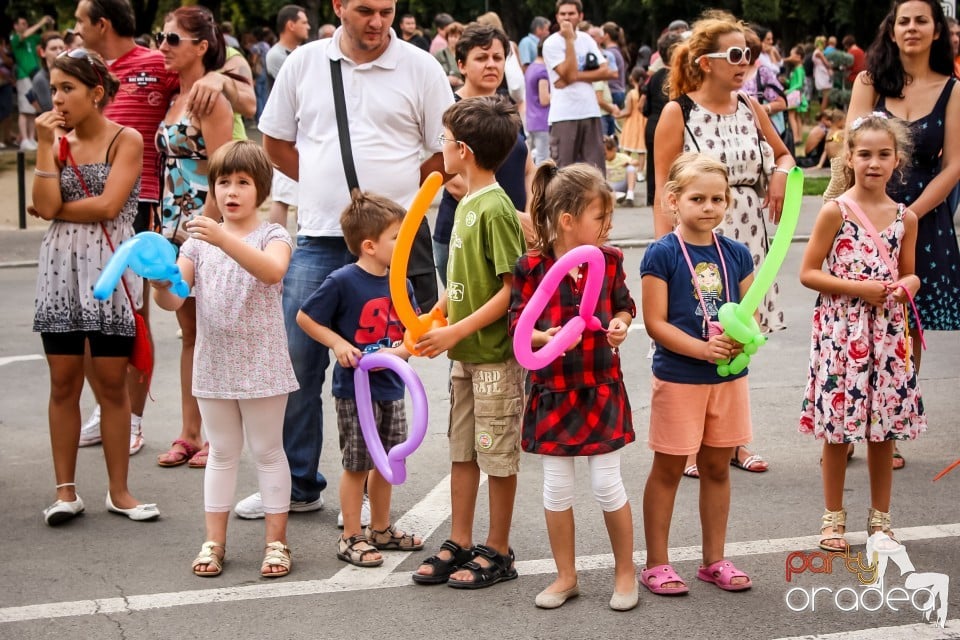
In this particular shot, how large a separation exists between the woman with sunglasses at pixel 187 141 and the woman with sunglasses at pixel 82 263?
52 centimetres

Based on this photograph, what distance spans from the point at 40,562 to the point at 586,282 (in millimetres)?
2490

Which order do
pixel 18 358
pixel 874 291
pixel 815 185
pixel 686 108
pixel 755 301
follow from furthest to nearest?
pixel 815 185, pixel 18 358, pixel 686 108, pixel 874 291, pixel 755 301

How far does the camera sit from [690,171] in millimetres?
4410

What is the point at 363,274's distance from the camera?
4.80 m

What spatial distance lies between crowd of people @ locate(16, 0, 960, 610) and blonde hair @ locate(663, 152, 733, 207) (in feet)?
0.03

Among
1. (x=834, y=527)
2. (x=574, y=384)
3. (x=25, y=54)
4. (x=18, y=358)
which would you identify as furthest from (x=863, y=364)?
(x=25, y=54)

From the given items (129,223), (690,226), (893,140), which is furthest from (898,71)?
(129,223)

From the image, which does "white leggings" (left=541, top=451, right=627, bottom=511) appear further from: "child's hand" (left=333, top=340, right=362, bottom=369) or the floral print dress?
the floral print dress

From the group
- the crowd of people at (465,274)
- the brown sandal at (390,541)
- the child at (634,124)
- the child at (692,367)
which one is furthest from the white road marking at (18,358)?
the child at (634,124)

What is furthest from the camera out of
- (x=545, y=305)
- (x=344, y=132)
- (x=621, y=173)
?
(x=621, y=173)

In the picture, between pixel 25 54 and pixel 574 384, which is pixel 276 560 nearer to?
pixel 574 384

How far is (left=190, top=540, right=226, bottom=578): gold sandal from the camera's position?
187 inches

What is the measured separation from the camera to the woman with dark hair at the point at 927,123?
5.78 meters

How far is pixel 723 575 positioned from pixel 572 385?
0.91m
